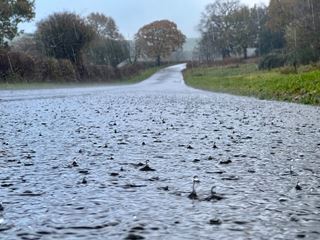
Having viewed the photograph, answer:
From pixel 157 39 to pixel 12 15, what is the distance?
70.3 meters

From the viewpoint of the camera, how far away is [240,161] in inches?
132

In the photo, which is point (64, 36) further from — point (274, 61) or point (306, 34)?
point (306, 34)

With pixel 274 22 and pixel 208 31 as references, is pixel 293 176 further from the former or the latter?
pixel 208 31

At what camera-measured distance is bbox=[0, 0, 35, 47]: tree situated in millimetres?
36247

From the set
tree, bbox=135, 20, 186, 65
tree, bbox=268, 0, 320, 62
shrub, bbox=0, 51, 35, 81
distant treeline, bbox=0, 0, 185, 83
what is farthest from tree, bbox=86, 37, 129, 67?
tree, bbox=135, 20, 186, 65

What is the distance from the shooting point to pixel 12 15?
37.7 m

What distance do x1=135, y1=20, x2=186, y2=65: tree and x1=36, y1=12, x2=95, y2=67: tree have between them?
6164cm

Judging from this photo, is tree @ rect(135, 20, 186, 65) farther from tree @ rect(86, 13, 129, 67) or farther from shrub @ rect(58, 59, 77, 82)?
shrub @ rect(58, 59, 77, 82)

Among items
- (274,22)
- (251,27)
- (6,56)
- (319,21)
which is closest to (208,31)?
(251,27)

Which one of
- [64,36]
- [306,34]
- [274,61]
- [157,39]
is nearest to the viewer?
[306,34]

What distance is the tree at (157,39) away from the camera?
348 ft

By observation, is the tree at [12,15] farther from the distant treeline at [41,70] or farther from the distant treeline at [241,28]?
the distant treeline at [241,28]

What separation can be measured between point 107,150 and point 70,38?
38390 mm

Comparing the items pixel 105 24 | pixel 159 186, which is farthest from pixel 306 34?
pixel 105 24
